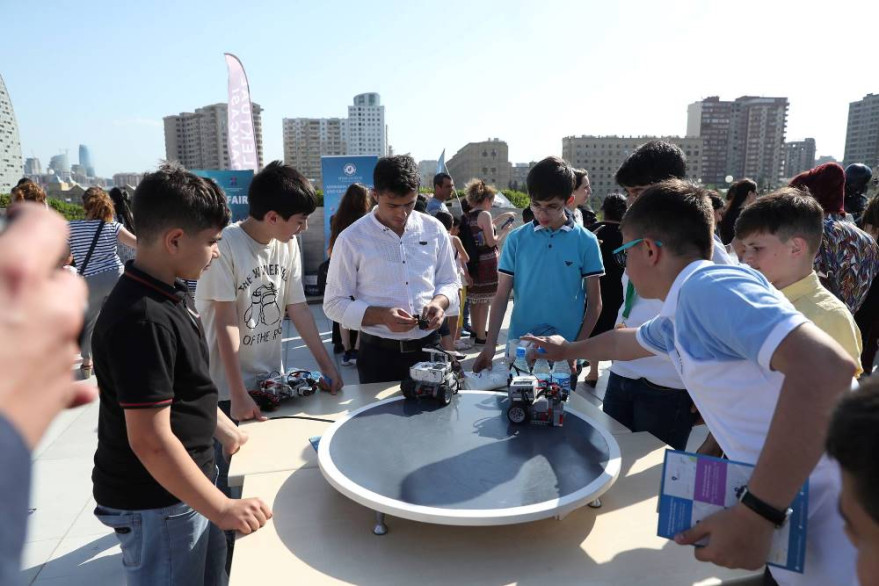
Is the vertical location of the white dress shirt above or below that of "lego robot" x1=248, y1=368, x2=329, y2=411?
above

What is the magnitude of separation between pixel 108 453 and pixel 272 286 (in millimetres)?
1106

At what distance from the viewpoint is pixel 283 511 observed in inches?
64.1

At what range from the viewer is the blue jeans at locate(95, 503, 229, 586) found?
1.56 metres

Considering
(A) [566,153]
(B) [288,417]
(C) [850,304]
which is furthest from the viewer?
(A) [566,153]

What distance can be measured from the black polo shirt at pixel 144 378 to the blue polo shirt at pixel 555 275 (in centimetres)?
184

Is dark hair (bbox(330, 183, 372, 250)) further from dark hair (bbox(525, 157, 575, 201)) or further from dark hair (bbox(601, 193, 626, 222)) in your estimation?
dark hair (bbox(525, 157, 575, 201))

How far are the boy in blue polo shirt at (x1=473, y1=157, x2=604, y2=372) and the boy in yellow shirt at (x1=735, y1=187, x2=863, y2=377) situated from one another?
106 cm

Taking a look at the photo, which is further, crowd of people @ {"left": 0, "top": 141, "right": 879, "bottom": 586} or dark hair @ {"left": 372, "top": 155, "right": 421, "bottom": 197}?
dark hair @ {"left": 372, "top": 155, "right": 421, "bottom": 197}

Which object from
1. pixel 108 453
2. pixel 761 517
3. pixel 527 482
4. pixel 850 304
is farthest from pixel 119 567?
pixel 850 304

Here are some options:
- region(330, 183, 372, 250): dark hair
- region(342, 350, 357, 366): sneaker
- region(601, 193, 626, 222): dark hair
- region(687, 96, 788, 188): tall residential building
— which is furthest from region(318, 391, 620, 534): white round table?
region(687, 96, 788, 188): tall residential building

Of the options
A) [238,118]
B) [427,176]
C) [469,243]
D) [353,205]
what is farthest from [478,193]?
[427,176]

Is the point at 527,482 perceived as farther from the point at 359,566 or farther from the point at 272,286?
the point at 272,286

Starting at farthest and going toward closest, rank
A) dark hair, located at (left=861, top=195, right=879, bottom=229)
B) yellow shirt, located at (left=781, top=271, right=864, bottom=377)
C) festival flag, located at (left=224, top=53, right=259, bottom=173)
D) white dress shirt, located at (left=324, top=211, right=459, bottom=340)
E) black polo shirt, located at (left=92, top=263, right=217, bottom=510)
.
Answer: festival flag, located at (left=224, top=53, right=259, bottom=173) → dark hair, located at (left=861, top=195, right=879, bottom=229) → white dress shirt, located at (left=324, top=211, right=459, bottom=340) → yellow shirt, located at (left=781, top=271, right=864, bottom=377) → black polo shirt, located at (left=92, top=263, right=217, bottom=510)

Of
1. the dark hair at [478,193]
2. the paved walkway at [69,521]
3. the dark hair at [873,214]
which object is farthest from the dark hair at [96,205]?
the dark hair at [873,214]
